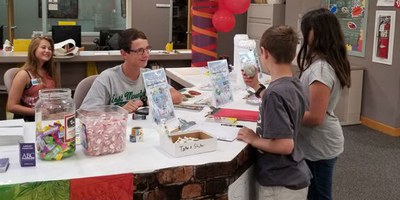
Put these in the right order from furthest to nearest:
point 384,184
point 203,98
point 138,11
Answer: point 138,11, point 384,184, point 203,98

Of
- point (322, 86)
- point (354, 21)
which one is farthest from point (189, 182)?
point (354, 21)

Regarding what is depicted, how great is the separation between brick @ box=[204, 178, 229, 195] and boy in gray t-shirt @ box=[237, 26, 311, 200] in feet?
0.65

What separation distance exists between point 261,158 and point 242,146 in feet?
0.32

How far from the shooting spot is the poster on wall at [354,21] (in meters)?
5.45

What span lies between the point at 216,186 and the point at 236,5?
345 cm

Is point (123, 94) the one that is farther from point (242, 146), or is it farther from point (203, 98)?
point (242, 146)

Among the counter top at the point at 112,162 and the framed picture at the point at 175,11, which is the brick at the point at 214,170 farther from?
the framed picture at the point at 175,11

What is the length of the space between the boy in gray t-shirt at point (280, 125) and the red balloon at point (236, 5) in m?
3.13

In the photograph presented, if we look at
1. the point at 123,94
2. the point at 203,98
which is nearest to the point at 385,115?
the point at 203,98

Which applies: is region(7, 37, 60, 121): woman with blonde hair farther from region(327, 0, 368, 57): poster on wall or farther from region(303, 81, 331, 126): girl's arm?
region(327, 0, 368, 57): poster on wall

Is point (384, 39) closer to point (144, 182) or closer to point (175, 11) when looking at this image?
point (175, 11)

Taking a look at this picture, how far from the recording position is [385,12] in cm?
510

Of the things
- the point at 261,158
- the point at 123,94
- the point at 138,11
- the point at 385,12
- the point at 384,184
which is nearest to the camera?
the point at 261,158

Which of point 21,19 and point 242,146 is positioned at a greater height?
point 21,19
